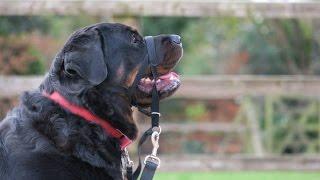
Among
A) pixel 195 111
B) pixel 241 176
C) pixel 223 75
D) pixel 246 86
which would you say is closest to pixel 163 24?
pixel 195 111

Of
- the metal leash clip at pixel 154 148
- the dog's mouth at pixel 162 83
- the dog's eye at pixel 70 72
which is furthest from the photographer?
the dog's mouth at pixel 162 83

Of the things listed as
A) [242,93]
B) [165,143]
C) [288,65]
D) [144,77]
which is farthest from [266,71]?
[144,77]

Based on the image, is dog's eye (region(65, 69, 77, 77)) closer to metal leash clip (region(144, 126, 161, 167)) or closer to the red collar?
the red collar

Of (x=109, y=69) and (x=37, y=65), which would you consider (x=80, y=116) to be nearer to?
(x=109, y=69)

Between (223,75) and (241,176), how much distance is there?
5.24 m

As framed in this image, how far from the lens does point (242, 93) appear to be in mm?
7027

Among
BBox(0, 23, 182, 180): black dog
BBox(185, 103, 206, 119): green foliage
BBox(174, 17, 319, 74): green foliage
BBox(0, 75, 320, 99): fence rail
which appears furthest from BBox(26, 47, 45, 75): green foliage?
BBox(0, 23, 182, 180): black dog

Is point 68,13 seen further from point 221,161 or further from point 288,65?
point 288,65

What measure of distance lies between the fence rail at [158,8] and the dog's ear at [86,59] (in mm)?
2885

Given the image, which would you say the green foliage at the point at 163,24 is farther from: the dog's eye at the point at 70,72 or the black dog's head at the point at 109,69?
the dog's eye at the point at 70,72

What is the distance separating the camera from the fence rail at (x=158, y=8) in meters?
6.78

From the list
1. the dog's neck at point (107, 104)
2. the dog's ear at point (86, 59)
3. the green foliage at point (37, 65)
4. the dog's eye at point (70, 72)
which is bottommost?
the dog's neck at point (107, 104)

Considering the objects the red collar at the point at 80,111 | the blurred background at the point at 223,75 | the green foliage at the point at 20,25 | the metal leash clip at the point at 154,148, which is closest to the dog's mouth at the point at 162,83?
the metal leash clip at the point at 154,148

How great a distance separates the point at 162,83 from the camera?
13.9 ft
